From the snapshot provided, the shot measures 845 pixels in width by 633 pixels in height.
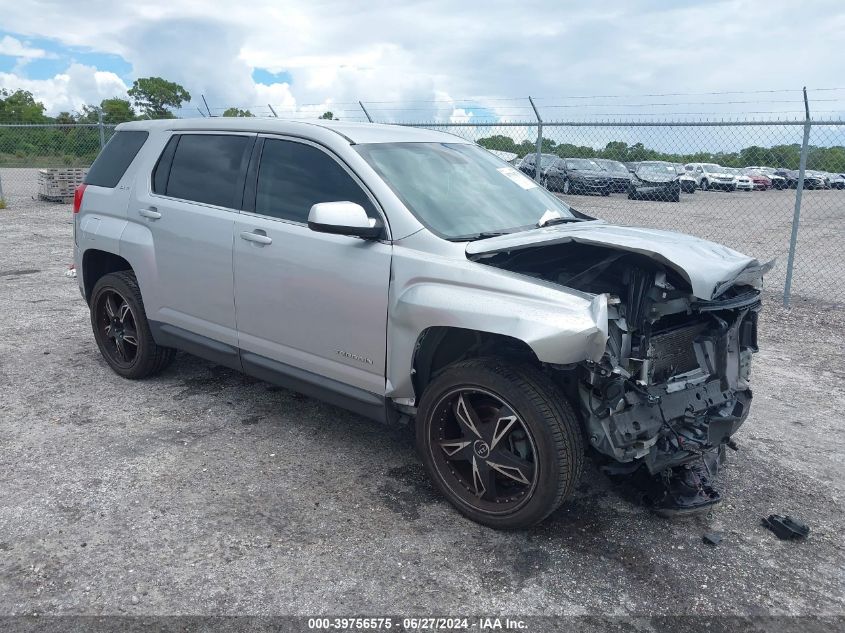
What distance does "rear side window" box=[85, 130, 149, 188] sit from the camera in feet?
16.6

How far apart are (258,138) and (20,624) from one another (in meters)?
2.81

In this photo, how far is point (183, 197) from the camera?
459 centimetres

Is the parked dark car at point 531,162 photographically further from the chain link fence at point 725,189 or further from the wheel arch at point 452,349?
the wheel arch at point 452,349

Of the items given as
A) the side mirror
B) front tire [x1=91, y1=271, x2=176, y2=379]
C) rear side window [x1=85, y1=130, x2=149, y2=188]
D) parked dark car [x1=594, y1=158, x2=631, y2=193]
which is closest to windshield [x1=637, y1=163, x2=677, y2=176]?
parked dark car [x1=594, y1=158, x2=631, y2=193]

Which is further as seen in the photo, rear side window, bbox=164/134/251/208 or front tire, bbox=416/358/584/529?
rear side window, bbox=164/134/251/208

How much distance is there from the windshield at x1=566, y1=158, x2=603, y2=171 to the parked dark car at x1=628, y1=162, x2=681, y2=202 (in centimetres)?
71

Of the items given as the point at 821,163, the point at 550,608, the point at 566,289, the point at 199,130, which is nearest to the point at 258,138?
the point at 199,130

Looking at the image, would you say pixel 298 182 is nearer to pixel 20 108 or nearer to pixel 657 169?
pixel 657 169

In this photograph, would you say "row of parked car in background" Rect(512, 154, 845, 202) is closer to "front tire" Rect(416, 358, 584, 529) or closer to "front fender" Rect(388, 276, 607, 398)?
"front fender" Rect(388, 276, 607, 398)

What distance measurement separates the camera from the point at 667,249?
3.15 m

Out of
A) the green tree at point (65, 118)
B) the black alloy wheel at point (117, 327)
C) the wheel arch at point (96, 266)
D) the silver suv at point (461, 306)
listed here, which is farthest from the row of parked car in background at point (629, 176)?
the green tree at point (65, 118)

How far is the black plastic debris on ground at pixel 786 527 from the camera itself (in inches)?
133

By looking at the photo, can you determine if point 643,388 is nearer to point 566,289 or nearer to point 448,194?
point 566,289

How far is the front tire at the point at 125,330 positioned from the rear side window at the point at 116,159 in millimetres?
705
